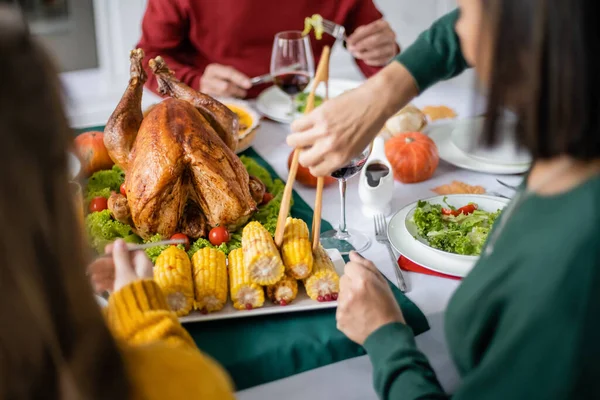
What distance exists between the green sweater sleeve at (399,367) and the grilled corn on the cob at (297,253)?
22 centimetres

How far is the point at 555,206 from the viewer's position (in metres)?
0.81

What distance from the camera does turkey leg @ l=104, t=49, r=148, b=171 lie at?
5.61 feet

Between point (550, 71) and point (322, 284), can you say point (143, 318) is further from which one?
point (550, 71)

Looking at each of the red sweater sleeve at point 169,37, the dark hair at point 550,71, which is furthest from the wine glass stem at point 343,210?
the red sweater sleeve at point 169,37

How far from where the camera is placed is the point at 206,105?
5.98 feet

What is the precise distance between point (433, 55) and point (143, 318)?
84 cm

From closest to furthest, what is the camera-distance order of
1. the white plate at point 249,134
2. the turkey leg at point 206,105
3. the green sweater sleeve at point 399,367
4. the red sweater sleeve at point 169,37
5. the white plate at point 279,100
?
the green sweater sleeve at point 399,367 → the turkey leg at point 206,105 → the white plate at point 249,134 → the white plate at point 279,100 → the red sweater sleeve at point 169,37

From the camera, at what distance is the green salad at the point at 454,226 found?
1455 mm

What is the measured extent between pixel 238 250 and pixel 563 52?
0.84 m

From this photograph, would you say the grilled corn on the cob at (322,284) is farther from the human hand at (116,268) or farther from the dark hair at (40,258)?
the dark hair at (40,258)

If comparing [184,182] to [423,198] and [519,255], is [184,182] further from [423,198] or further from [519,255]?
[519,255]

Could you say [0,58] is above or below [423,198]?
above

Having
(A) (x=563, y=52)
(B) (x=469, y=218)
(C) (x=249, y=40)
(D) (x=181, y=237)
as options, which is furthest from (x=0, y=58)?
(C) (x=249, y=40)

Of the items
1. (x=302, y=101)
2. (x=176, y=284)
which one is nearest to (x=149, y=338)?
(x=176, y=284)
